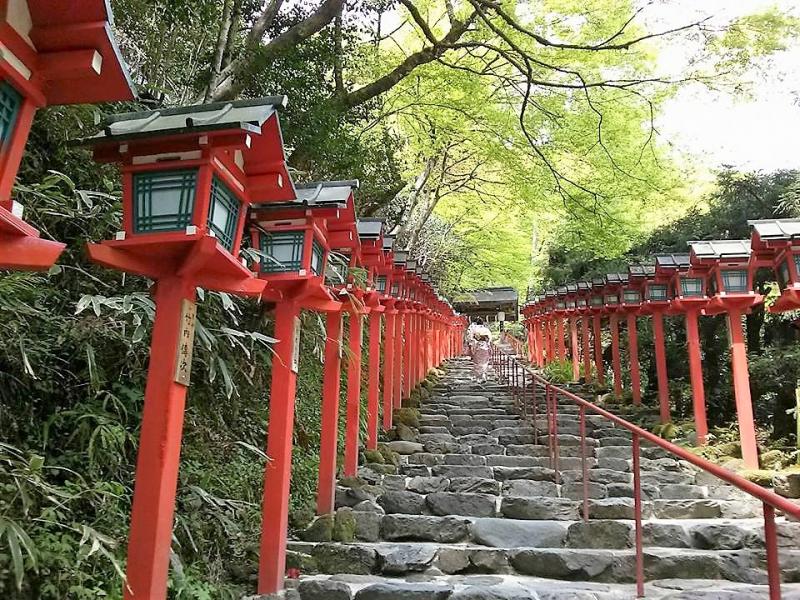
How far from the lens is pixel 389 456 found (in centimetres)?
813

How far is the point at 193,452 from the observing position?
15.3 ft

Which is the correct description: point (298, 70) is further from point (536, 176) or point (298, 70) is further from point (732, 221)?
point (732, 221)

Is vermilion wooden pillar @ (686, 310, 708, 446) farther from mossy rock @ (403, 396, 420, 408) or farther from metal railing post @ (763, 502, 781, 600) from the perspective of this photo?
metal railing post @ (763, 502, 781, 600)

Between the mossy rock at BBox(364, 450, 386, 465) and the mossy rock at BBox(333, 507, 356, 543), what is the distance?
2026 mm

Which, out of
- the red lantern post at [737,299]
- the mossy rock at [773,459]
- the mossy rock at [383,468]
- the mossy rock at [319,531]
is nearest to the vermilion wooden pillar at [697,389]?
the red lantern post at [737,299]

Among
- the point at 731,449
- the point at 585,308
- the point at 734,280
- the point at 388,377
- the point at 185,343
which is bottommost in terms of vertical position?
the point at 731,449

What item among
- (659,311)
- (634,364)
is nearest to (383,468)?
(659,311)

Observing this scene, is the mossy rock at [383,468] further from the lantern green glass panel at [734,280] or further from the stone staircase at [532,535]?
the lantern green glass panel at [734,280]

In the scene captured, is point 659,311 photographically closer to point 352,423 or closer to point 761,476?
point 761,476

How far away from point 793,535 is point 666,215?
14102mm

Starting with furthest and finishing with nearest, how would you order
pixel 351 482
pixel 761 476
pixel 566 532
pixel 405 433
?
pixel 405 433 < pixel 761 476 < pixel 351 482 < pixel 566 532

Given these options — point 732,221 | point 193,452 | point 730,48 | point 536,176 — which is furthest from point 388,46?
point 193,452

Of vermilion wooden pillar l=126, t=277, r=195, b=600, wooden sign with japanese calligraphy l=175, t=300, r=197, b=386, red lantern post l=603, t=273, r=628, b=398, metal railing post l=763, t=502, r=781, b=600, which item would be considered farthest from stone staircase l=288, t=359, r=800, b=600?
red lantern post l=603, t=273, r=628, b=398

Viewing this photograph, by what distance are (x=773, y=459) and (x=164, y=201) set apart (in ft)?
28.4
